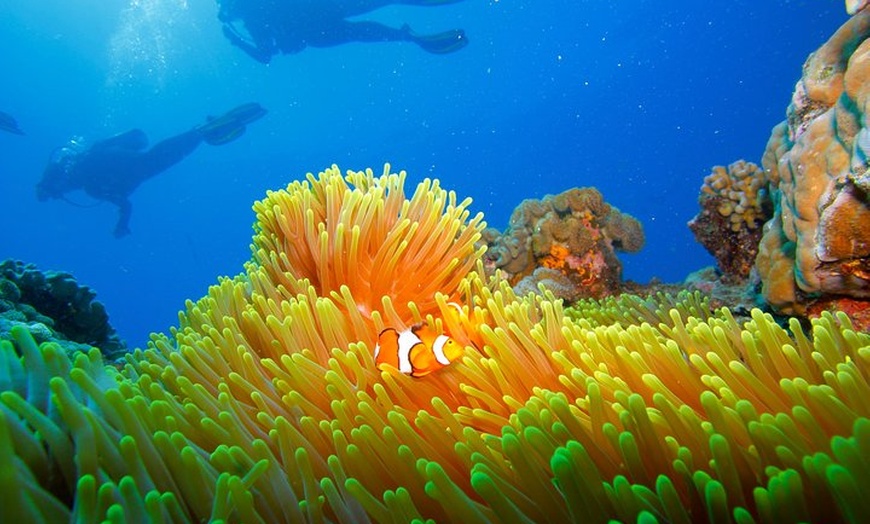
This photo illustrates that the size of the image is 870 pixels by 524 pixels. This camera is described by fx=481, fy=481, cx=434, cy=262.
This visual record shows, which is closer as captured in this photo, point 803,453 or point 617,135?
point 803,453

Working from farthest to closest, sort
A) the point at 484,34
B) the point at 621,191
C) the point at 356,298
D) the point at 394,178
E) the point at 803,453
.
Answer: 1. the point at 621,191
2. the point at 484,34
3. the point at 394,178
4. the point at 356,298
5. the point at 803,453

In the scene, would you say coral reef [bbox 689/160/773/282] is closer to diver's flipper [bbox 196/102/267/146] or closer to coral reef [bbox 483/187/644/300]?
coral reef [bbox 483/187/644/300]

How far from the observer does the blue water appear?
183 ft

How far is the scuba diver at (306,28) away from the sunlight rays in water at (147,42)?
46.0 m

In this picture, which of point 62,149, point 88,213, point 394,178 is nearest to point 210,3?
point 88,213

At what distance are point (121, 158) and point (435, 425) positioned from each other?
22.2 meters

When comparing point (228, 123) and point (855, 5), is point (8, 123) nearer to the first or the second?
point (228, 123)

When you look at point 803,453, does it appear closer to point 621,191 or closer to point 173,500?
point 173,500

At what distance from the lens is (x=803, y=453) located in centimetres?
104

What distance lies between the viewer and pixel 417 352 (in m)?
1.83

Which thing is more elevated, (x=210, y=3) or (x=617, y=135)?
(x=617, y=135)

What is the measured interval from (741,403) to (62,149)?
2383cm

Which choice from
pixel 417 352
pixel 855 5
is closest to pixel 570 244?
pixel 855 5

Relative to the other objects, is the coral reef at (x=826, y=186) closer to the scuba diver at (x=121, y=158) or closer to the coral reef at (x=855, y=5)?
the coral reef at (x=855, y=5)
